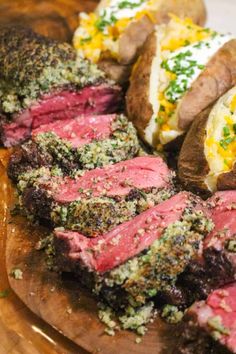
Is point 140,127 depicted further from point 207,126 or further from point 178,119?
point 207,126

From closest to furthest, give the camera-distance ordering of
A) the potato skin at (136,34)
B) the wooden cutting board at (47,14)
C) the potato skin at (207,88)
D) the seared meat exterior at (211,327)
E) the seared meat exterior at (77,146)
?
the seared meat exterior at (211,327)
the seared meat exterior at (77,146)
the potato skin at (207,88)
the potato skin at (136,34)
the wooden cutting board at (47,14)

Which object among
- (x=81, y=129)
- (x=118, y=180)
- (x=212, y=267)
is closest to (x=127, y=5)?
(x=81, y=129)

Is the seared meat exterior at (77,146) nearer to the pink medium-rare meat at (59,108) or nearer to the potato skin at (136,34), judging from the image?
the pink medium-rare meat at (59,108)

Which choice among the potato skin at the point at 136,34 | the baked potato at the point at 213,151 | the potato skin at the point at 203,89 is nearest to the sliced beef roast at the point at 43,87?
the potato skin at the point at 136,34

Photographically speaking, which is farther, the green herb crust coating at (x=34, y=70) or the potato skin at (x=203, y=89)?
the green herb crust coating at (x=34, y=70)

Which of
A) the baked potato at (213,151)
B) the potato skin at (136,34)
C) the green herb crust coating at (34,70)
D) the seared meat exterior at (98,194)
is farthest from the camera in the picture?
the potato skin at (136,34)

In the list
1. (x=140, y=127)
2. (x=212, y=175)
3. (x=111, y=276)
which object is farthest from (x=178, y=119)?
(x=111, y=276)

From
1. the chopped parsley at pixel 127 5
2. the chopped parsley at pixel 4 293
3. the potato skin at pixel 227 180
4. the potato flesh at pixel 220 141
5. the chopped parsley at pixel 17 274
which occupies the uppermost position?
the chopped parsley at pixel 127 5
